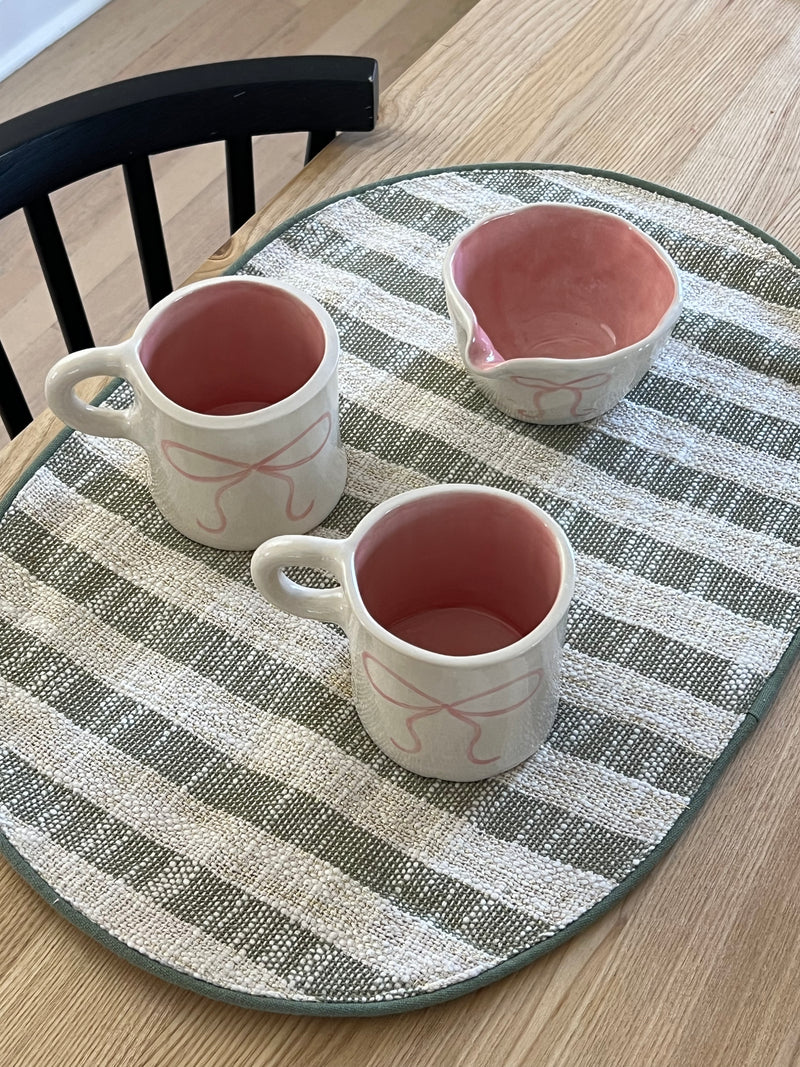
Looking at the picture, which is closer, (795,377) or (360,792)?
(360,792)

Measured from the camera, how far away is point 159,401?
1.91ft

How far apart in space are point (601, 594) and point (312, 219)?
370 mm

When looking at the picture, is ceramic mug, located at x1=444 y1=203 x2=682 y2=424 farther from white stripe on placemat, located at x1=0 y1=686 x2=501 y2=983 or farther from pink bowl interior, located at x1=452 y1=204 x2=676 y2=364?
white stripe on placemat, located at x1=0 y1=686 x2=501 y2=983

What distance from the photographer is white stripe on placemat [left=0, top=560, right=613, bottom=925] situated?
541 mm

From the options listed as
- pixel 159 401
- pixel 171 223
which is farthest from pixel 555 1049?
pixel 171 223

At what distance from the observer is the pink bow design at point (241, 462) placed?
60 cm

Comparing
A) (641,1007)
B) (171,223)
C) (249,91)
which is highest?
(249,91)

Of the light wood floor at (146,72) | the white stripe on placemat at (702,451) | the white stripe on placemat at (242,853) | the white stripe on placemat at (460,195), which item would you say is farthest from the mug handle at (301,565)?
the light wood floor at (146,72)

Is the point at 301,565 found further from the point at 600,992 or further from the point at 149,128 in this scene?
the point at 149,128

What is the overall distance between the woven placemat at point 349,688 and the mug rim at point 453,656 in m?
0.09

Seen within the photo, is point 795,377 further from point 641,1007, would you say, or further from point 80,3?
point 80,3

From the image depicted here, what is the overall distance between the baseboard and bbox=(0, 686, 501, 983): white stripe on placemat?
176 cm

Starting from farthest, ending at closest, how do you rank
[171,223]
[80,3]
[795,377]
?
[80,3] → [171,223] → [795,377]

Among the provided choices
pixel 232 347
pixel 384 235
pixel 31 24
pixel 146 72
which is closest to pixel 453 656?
pixel 232 347
